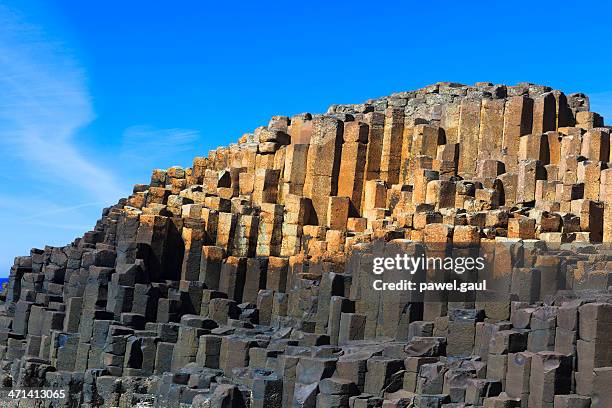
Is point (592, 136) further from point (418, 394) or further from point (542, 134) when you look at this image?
point (418, 394)

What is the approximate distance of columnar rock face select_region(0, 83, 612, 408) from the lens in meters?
20.8

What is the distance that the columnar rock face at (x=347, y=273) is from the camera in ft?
68.4

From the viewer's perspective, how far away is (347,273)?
28.2 meters

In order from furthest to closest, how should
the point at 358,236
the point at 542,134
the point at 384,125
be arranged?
the point at 384,125 < the point at 542,134 < the point at 358,236

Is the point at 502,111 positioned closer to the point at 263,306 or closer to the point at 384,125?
the point at 384,125

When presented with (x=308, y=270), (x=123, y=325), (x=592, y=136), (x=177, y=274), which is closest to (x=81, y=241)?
(x=177, y=274)

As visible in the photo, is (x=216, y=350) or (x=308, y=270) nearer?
(x=216, y=350)

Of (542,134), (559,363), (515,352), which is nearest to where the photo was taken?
(559,363)

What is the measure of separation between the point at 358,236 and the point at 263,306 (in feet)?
13.6

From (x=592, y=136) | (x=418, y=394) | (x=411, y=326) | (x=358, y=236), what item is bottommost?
(x=418, y=394)

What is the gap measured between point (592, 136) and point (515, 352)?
42.0ft

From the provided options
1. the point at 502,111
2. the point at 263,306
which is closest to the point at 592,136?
the point at 502,111

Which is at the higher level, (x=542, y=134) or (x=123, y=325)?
(x=542, y=134)

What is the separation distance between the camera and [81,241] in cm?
3806
